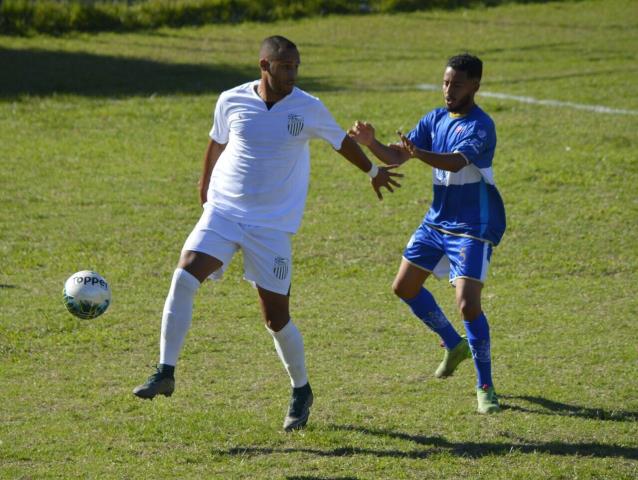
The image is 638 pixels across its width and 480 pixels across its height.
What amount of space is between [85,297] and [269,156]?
1.49m

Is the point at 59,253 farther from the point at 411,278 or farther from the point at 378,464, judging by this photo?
the point at 378,464

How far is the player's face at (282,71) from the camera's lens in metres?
6.70

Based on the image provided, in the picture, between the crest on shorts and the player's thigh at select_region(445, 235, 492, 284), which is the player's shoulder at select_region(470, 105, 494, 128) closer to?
the player's thigh at select_region(445, 235, 492, 284)

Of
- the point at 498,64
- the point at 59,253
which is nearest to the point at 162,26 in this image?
the point at 498,64

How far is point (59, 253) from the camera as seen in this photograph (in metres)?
11.4

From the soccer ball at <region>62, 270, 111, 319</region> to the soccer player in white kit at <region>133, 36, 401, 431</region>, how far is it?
707mm

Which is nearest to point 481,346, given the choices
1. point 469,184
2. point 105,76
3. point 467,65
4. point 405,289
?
point 405,289

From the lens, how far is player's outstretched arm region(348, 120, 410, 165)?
7.23m

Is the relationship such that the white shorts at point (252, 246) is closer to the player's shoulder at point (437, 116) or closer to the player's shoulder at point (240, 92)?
the player's shoulder at point (240, 92)

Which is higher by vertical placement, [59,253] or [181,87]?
[181,87]

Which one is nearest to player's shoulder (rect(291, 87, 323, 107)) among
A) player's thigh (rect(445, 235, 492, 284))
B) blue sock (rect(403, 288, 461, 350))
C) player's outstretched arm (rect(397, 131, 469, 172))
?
player's outstretched arm (rect(397, 131, 469, 172))

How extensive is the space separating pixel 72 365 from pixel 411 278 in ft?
8.18

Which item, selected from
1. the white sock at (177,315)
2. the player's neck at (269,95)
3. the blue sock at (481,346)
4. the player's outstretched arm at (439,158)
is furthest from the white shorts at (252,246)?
the blue sock at (481,346)

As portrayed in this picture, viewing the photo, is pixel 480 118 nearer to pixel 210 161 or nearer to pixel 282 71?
pixel 282 71
